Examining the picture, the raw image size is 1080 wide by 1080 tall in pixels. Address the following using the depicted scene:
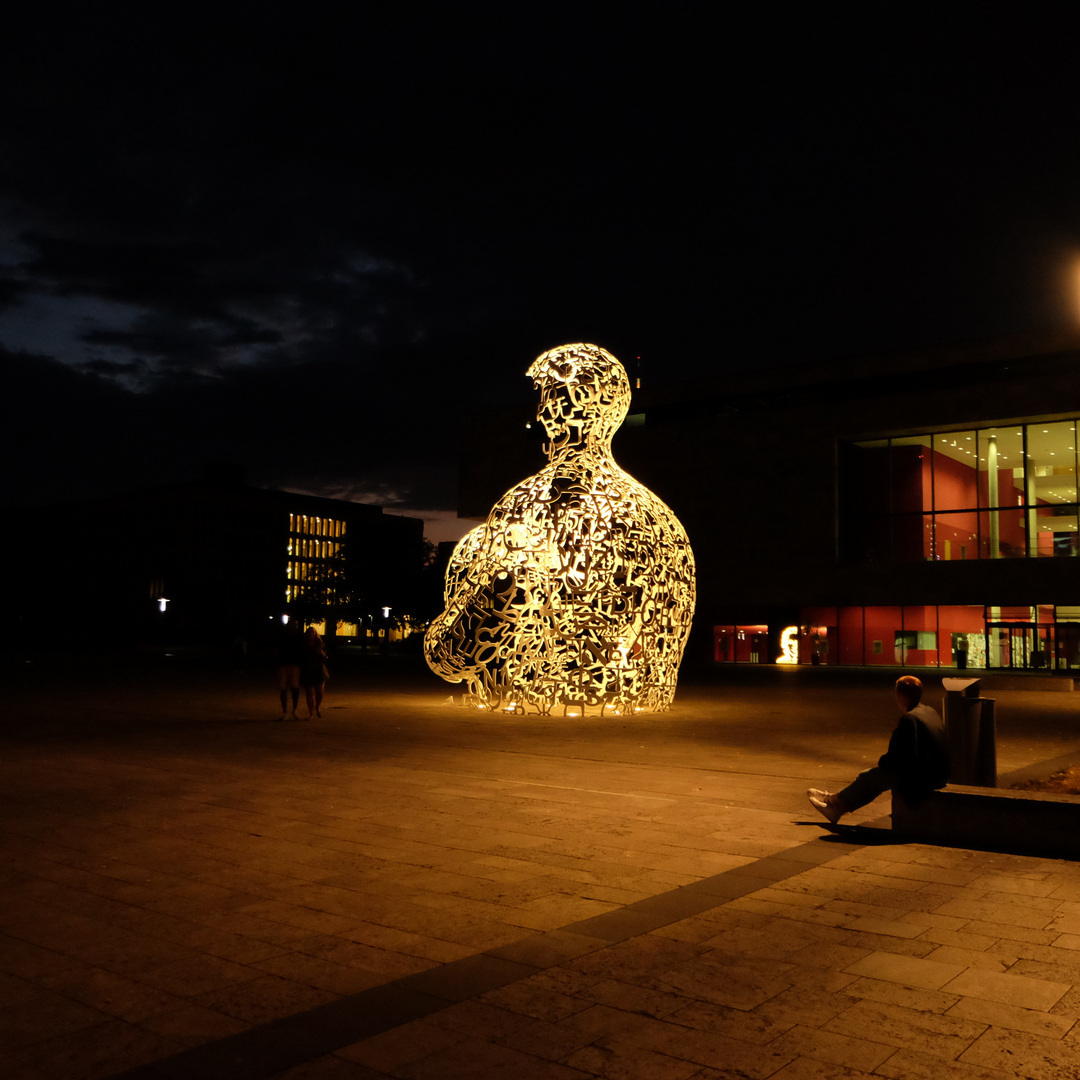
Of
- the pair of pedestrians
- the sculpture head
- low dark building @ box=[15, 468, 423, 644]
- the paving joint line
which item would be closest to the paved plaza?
the paving joint line

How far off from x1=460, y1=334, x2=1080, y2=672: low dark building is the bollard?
30.3m

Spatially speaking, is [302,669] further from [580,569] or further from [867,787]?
[867,787]

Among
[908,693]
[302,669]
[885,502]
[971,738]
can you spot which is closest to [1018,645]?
[885,502]

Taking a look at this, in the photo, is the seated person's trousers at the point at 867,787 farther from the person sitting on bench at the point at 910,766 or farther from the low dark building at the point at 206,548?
the low dark building at the point at 206,548

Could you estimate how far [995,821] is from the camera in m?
6.43

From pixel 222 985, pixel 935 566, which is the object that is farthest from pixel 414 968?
pixel 935 566

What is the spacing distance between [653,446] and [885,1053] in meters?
40.1

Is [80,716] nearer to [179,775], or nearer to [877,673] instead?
[179,775]

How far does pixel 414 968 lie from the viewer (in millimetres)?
4109

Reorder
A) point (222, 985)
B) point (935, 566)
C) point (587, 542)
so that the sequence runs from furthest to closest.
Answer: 1. point (935, 566)
2. point (587, 542)
3. point (222, 985)

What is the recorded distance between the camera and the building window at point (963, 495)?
34.9 m

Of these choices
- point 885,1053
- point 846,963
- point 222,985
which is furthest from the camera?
point 846,963

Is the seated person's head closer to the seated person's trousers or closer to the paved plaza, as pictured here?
the seated person's trousers

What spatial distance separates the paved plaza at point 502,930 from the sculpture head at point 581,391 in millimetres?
6517
